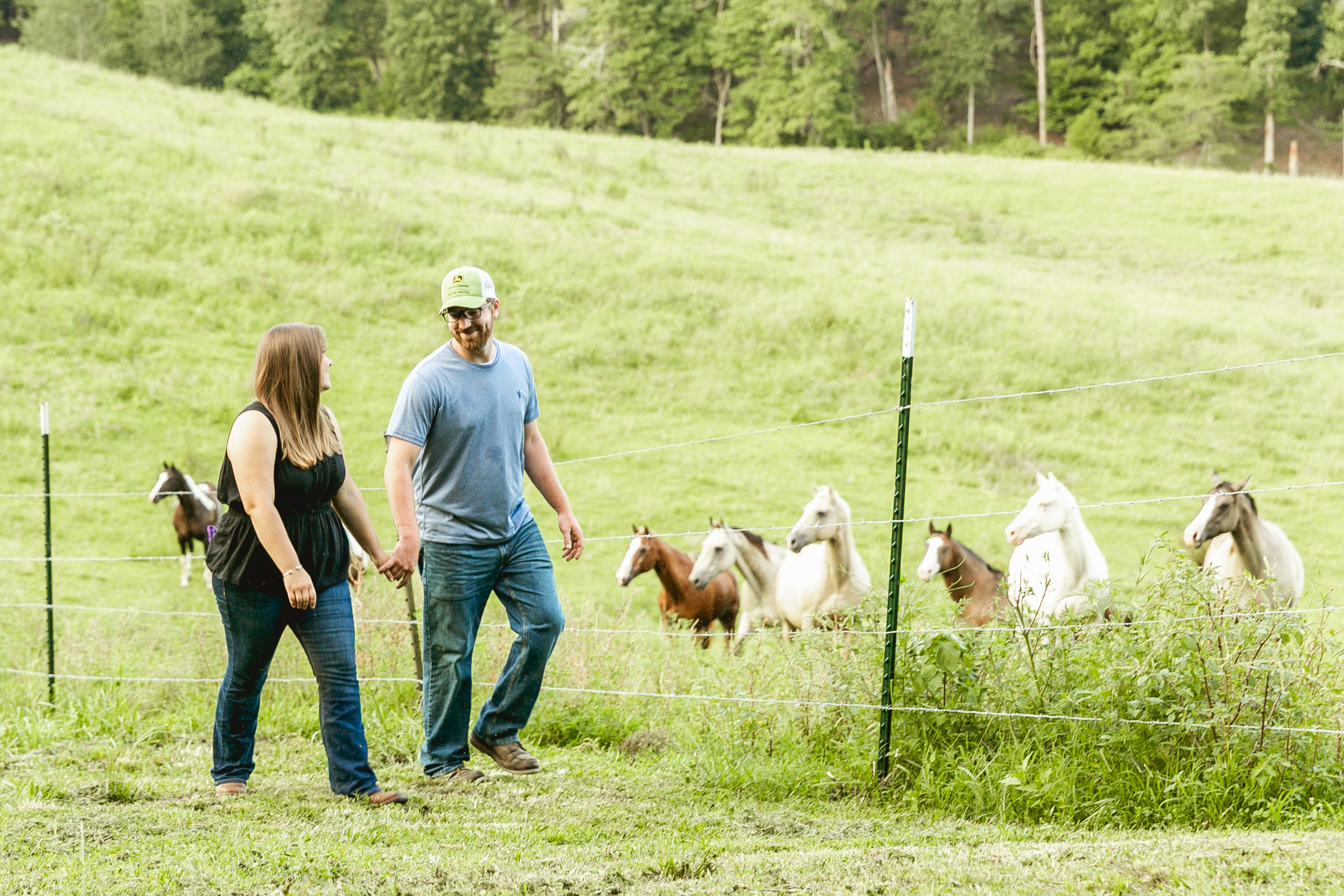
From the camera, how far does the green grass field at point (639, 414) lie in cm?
450

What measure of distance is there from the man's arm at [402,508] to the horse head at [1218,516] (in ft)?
15.4

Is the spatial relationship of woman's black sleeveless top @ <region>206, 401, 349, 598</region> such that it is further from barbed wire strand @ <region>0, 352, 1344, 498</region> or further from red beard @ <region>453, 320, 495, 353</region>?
barbed wire strand @ <region>0, 352, 1344, 498</region>

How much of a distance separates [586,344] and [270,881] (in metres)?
15.2

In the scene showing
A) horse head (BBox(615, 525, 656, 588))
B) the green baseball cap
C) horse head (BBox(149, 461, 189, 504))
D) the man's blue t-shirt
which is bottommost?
horse head (BBox(615, 525, 656, 588))

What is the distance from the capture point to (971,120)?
191ft

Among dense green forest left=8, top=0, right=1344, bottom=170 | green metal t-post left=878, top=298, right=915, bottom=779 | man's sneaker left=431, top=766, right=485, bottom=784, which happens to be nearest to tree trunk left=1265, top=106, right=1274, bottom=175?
dense green forest left=8, top=0, right=1344, bottom=170

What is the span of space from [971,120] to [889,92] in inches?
188

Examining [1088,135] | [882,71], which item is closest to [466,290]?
[1088,135]

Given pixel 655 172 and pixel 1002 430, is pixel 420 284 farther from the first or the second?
pixel 655 172

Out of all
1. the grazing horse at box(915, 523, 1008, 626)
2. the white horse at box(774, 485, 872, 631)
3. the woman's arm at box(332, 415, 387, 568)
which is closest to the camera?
the woman's arm at box(332, 415, 387, 568)

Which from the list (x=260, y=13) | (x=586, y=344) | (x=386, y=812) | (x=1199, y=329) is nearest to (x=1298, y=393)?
(x=1199, y=329)

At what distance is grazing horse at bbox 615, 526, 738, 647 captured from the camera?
9.86 meters

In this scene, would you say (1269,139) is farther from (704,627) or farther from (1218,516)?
(1218,516)

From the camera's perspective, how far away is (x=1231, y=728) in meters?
4.80
